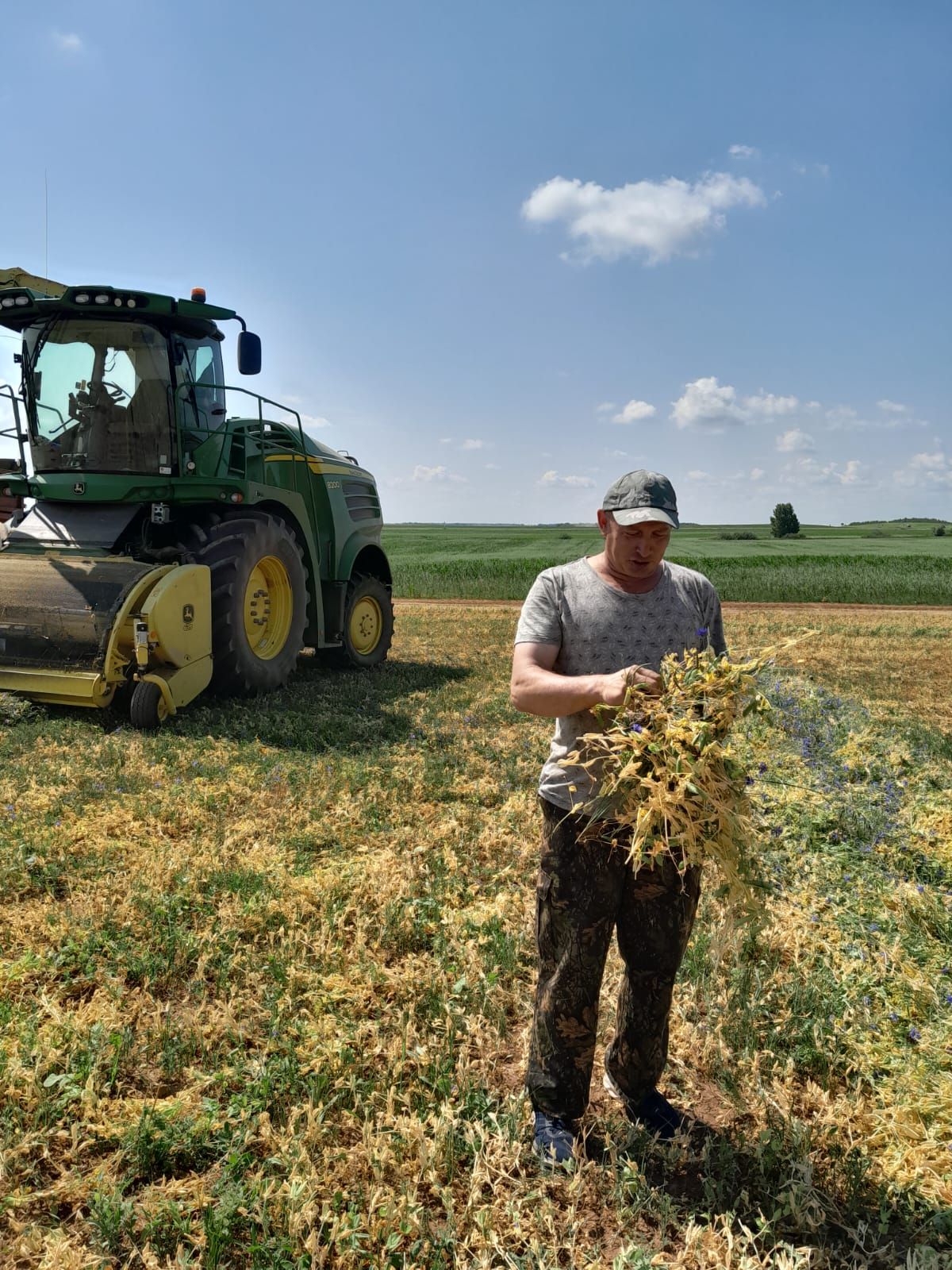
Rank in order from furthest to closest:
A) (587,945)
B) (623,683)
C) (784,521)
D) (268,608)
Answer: (784,521), (268,608), (587,945), (623,683)

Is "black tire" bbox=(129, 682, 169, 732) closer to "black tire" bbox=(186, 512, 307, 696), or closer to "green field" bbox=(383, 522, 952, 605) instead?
"black tire" bbox=(186, 512, 307, 696)

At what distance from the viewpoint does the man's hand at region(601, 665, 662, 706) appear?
2.44m

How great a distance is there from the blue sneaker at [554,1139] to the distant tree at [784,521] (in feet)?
201

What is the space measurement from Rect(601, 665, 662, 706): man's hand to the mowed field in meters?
0.83

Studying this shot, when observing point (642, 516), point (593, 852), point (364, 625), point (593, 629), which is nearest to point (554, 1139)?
point (593, 852)

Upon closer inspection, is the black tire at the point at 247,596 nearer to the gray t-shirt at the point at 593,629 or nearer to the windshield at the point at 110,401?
the windshield at the point at 110,401

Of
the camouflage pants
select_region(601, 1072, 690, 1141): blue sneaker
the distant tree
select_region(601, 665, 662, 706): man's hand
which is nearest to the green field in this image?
the distant tree

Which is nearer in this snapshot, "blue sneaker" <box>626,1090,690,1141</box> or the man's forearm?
the man's forearm

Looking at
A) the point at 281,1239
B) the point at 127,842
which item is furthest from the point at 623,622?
the point at 127,842

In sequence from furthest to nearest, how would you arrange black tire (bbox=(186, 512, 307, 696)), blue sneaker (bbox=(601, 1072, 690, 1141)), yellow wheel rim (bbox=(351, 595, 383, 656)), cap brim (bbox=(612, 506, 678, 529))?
yellow wheel rim (bbox=(351, 595, 383, 656))
black tire (bbox=(186, 512, 307, 696))
blue sneaker (bbox=(601, 1072, 690, 1141))
cap brim (bbox=(612, 506, 678, 529))

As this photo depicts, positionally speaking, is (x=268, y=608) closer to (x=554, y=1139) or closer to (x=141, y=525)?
(x=141, y=525)

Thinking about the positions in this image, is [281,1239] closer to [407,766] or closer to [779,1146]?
[779,1146]

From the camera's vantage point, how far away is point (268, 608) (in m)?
8.70

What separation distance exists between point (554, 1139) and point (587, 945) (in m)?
0.65
